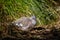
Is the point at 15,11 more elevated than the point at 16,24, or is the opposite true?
the point at 15,11

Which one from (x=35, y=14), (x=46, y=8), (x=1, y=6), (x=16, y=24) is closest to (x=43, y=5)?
(x=46, y=8)

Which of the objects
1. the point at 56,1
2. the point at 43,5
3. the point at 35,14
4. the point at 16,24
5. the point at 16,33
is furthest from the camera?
the point at 56,1

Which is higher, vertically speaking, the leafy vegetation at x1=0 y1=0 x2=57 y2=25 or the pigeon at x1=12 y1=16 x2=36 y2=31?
the leafy vegetation at x1=0 y1=0 x2=57 y2=25

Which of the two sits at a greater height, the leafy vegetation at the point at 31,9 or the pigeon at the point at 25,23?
the leafy vegetation at the point at 31,9

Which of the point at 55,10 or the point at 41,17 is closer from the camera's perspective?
the point at 41,17

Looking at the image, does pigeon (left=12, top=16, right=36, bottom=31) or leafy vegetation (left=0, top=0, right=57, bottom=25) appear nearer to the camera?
pigeon (left=12, top=16, right=36, bottom=31)

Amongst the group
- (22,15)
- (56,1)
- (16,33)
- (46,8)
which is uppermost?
(56,1)

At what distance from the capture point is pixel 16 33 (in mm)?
4035

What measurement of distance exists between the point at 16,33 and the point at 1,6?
3.40ft

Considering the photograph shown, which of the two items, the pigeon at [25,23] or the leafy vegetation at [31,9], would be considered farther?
the leafy vegetation at [31,9]

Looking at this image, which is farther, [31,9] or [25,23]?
→ [31,9]

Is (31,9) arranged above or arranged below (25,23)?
above

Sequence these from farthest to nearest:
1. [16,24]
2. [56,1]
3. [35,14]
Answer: [56,1] < [35,14] < [16,24]

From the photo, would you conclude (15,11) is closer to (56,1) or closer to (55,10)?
(55,10)
